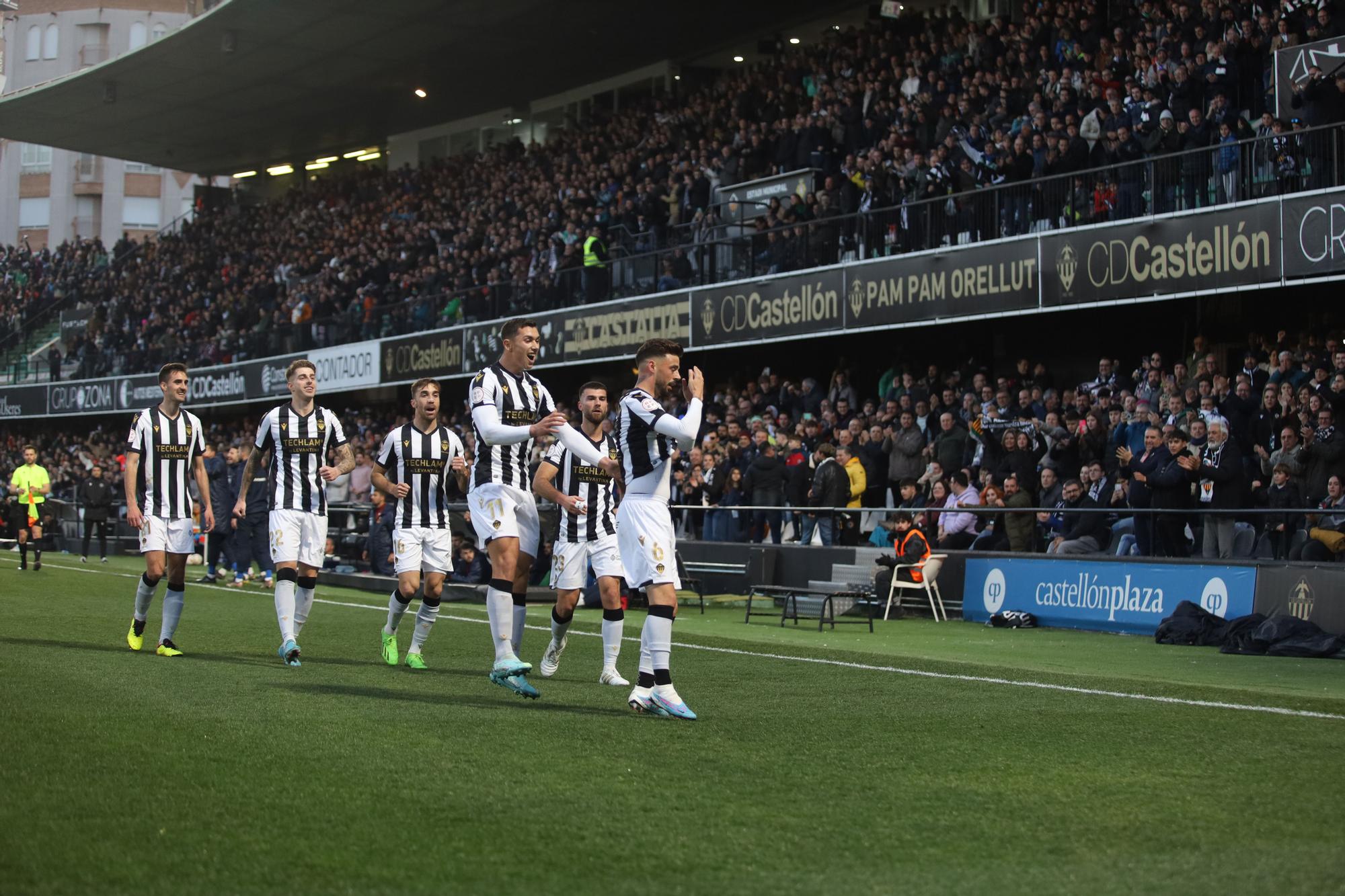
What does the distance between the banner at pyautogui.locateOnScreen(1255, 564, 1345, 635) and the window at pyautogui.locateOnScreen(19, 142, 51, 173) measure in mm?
72135

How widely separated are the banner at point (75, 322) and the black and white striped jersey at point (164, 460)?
43580mm

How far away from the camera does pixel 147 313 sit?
4962 cm

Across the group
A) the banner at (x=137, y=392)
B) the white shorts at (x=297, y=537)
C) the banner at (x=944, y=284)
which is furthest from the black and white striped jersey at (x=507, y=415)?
the banner at (x=137, y=392)

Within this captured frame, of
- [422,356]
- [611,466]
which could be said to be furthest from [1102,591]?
[422,356]

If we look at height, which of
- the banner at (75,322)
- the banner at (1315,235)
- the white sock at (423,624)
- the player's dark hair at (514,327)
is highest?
the banner at (75,322)

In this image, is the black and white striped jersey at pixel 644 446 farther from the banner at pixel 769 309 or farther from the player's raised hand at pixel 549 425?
the banner at pixel 769 309

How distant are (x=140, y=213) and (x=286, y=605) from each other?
68.4 m

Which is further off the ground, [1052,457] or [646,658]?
[1052,457]

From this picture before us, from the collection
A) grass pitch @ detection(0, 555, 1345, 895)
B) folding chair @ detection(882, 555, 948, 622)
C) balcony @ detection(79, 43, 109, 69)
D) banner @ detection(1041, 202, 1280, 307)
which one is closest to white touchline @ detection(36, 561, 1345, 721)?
grass pitch @ detection(0, 555, 1345, 895)

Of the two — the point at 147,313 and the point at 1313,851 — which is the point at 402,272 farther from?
the point at 1313,851

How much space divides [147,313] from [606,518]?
43105mm

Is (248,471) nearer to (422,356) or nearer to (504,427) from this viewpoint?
(504,427)

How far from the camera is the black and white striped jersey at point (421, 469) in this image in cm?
1128

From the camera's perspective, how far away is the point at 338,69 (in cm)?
3909
